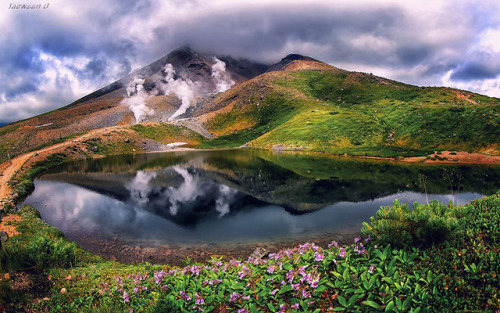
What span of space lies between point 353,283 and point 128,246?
19846mm

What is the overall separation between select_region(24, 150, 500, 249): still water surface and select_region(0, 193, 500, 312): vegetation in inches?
513

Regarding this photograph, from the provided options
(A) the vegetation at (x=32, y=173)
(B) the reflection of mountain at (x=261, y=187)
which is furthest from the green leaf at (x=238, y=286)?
(A) the vegetation at (x=32, y=173)

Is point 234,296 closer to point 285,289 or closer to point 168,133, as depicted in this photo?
point 285,289

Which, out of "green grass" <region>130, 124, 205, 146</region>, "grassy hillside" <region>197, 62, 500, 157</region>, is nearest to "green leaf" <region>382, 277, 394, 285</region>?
"grassy hillside" <region>197, 62, 500, 157</region>

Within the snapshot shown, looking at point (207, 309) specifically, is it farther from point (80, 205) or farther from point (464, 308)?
point (80, 205)

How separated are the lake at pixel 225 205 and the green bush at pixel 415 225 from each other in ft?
44.7

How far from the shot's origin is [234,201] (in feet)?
112

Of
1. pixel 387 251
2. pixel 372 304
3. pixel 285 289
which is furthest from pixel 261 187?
pixel 372 304

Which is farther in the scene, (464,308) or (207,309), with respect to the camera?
(207,309)

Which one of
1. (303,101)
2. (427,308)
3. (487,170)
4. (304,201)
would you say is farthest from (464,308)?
(303,101)

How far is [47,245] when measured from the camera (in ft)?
36.5

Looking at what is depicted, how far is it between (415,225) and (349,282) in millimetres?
2579

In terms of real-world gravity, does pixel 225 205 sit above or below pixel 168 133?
below

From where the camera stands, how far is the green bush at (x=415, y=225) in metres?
6.47
